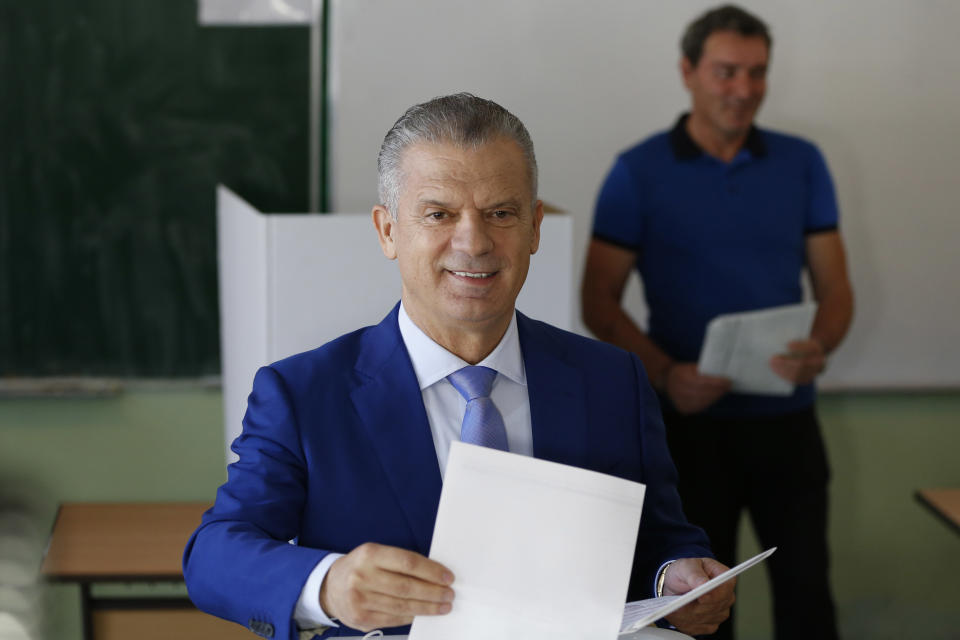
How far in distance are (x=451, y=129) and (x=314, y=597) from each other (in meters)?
0.52

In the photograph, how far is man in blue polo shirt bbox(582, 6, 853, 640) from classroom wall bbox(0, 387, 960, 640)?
0.75 metres

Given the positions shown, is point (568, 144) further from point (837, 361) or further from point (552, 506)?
point (552, 506)

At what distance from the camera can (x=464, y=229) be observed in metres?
1.22

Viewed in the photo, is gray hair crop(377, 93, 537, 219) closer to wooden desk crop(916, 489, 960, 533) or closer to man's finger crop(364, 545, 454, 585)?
man's finger crop(364, 545, 454, 585)

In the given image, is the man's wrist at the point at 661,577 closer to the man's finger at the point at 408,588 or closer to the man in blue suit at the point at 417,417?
the man in blue suit at the point at 417,417

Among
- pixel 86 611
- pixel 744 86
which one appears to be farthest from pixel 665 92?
pixel 86 611

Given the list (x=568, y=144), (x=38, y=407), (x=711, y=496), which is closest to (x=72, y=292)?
(x=38, y=407)

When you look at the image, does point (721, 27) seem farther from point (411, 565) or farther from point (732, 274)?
point (411, 565)

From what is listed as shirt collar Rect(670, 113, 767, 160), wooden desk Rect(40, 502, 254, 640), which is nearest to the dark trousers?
shirt collar Rect(670, 113, 767, 160)

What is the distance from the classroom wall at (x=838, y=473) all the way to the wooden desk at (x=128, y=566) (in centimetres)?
63

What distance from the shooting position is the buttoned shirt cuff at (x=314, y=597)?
1.11 metres

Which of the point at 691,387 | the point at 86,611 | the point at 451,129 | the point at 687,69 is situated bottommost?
the point at 86,611

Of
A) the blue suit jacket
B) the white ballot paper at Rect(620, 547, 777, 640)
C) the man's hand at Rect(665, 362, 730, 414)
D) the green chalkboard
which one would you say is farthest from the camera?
the green chalkboard

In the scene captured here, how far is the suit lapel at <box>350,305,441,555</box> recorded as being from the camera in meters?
Answer: 1.25
